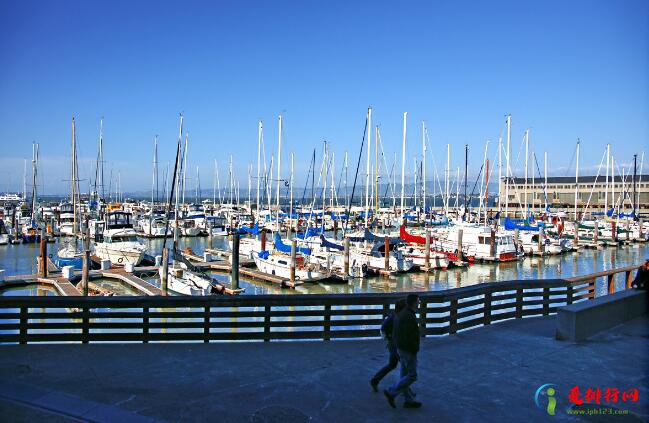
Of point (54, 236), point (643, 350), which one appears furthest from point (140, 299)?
point (54, 236)

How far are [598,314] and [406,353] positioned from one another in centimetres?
647

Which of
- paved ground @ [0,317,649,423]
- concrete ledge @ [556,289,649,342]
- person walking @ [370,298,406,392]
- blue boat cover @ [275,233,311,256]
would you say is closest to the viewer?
paved ground @ [0,317,649,423]

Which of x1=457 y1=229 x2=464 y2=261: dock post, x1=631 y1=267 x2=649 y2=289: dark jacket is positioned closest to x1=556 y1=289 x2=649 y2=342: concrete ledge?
x1=631 y1=267 x2=649 y2=289: dark jacket

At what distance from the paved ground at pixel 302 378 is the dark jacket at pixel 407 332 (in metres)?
0.90

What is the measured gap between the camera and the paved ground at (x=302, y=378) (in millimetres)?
7047

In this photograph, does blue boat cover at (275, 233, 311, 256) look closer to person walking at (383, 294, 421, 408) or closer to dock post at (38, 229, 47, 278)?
dock post at (38, 229, 47, 278)

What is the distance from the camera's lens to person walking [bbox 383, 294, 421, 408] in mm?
7258

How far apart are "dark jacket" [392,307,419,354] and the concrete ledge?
17.1ft

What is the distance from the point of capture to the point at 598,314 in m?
11.5

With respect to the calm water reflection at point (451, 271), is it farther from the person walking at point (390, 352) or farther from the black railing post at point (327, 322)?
the person walking at point (390, 352)

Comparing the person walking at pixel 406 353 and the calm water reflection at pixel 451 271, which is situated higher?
the person walking at pixel 406 353

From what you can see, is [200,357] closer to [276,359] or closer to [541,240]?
[276,359]

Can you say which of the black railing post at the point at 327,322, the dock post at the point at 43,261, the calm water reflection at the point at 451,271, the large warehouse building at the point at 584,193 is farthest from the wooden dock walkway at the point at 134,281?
the large warehouse building at the point at 584,193

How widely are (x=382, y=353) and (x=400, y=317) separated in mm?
2698
